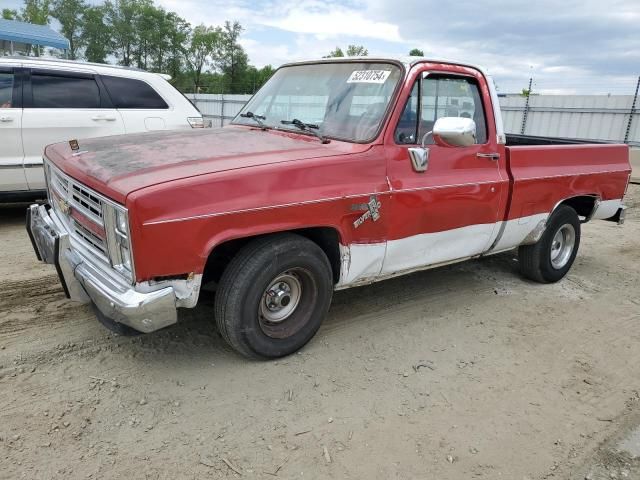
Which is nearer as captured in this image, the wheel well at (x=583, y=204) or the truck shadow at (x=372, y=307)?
the truck shadow at (x=372, y=307)

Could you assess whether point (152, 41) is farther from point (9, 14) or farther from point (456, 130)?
point (456, 130)

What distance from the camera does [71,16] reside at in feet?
194

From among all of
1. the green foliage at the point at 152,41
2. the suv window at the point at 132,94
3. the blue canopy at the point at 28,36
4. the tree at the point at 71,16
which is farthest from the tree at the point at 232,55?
the suv window at the point at 132,94

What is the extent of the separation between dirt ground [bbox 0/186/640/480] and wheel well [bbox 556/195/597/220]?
1223 mm

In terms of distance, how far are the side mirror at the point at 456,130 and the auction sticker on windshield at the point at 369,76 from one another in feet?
1.79

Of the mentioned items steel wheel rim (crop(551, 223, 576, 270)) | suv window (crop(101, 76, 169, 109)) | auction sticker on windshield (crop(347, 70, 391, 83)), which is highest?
auction sticker on windshield (crop(347, 70, 391, 83))

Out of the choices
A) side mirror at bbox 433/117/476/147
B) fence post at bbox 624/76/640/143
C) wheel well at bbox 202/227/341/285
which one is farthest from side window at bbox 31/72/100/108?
fence post at bbox 624/76/640/143

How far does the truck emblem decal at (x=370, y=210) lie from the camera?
3.36m

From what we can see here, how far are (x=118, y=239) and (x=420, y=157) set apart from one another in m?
2.06

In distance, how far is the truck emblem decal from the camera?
3361 mm

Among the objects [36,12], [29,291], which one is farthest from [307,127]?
[36,12]

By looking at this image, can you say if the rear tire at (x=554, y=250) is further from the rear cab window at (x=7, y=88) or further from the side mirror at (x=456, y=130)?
the rear cab window at (x=7, y=88)

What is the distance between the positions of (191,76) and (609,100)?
5716 centimetres

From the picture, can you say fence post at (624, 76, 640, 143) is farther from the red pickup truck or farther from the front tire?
the front tire
